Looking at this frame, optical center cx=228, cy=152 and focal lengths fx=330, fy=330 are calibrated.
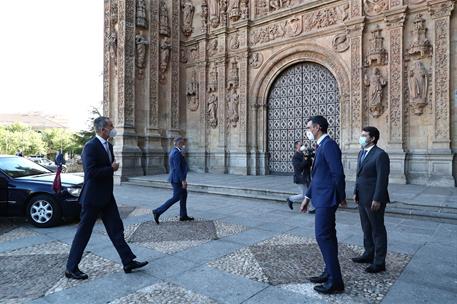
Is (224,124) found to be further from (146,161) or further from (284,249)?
(284,249)

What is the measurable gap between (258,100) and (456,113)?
7855 mm

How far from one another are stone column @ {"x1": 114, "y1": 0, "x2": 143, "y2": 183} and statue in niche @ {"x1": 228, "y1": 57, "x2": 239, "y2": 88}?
4655 millimetres

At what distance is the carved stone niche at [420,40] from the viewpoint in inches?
428

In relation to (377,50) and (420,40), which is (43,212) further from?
(420,40)

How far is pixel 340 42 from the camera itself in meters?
12.9

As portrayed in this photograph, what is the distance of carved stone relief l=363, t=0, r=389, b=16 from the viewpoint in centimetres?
1184

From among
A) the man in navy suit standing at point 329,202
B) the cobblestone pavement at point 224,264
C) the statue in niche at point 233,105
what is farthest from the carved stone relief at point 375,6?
the man in navy suit standing at point 329,202

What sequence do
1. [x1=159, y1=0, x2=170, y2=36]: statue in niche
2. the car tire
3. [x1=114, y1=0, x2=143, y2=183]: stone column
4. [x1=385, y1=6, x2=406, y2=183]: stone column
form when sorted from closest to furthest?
1. the car tire
2. [x1=385, y1=6, x2=406, y2=183]: stone column
3. [x1=114, y1=0, x2=143, y2=183]: stone column
4. [x1=159, y1=0, x2=170, y2=36]: statue in niche

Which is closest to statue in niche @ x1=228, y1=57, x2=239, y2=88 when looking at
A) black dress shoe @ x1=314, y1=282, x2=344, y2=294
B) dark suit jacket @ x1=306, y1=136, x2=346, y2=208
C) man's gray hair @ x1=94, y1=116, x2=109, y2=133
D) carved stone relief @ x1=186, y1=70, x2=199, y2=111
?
carved stone relief @ x1=186, y1=70, x2=199, y2=111

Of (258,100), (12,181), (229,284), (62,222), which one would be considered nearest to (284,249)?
(229,284)

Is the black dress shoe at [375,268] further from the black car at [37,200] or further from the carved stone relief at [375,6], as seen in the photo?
the carved stone relief at [375,6]

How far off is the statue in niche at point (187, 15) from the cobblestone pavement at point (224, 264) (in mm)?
13281

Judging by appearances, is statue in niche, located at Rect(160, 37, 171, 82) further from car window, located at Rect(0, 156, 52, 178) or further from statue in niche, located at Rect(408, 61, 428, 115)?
statue in niche, located at Rect(408, 61, 428, 115)

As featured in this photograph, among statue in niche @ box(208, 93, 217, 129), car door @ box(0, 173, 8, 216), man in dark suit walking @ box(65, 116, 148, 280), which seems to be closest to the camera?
man in dark suit walking @ box(65, 116, 148, 280)
